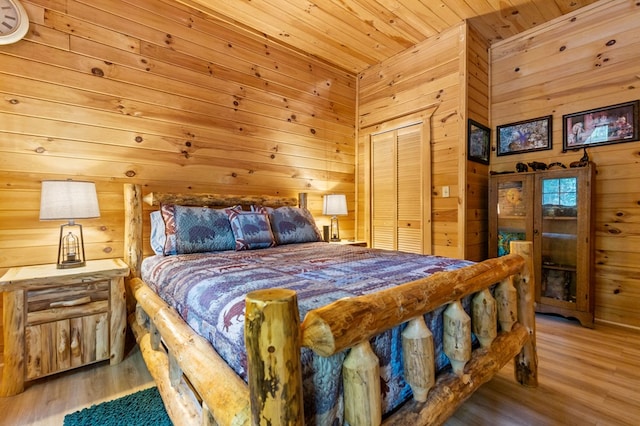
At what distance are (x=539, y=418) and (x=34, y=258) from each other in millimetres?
3101

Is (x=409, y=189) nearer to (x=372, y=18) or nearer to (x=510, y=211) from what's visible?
A: (x=510, y=211)

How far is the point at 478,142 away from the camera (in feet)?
10.2

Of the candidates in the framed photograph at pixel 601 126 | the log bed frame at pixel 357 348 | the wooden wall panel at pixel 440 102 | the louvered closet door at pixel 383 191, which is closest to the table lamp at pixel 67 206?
the log bed frame at pixel 357 348

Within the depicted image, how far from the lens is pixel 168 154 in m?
→ 2.59

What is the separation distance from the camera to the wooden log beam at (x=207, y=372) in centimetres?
79

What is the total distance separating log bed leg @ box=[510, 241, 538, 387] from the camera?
1.63 metres

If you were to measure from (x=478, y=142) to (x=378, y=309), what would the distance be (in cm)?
288

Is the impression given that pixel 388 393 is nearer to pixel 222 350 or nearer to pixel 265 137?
pixel 222 350

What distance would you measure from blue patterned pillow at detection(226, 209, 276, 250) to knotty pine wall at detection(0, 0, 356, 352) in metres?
0.55

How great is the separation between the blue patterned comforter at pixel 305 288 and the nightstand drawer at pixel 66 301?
0.27 metres

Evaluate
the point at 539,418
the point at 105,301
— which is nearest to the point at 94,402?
the point at 105,301

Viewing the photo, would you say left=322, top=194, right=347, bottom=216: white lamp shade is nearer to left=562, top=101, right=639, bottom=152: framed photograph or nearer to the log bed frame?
the log bed frame

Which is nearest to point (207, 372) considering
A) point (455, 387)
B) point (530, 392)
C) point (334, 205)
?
point (455, 387)

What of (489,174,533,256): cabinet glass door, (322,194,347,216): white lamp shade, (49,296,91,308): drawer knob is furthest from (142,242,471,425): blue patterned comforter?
(489,174,533,256): cabinet glass door
